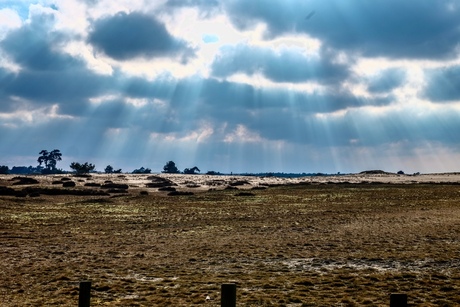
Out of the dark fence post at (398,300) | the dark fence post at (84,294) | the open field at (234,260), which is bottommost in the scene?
the open field at (234,260)

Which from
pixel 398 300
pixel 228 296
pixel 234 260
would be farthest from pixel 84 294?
pixel 234 260

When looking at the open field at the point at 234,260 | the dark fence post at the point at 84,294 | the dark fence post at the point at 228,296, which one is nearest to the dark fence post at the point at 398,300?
the dark fence post at the point at 228,296

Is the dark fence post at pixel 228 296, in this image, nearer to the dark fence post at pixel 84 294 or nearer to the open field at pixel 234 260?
the dark fence post at pixel 84 294

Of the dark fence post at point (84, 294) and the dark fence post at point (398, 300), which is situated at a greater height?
the dark fence post at point (398, 300)

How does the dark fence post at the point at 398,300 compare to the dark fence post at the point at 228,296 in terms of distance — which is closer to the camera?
the dark fence post at the point at 398,300

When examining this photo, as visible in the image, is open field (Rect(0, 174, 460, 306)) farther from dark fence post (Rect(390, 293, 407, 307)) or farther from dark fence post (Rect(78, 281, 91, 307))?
dark fence post (Rect(390, 293, 407, 307))

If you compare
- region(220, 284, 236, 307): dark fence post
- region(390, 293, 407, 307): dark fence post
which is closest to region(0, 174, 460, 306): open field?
region(220, 284, 236, 307): dark fence post

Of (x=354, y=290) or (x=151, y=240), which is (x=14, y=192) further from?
(x=354, y=290)

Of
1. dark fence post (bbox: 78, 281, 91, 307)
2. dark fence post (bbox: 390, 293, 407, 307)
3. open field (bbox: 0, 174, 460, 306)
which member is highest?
dark fence post (bbox: 390, 293, 407, 307)

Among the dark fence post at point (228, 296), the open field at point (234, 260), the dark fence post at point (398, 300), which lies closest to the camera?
the dark fence post at point (398, 300)

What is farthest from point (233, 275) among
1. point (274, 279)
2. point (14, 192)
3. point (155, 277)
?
point (14, 192)

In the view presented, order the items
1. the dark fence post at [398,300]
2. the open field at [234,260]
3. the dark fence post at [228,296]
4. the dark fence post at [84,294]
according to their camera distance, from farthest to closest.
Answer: the open field at [234,260] < the dark fence post at [84,294] < the dark fence post at [228,296] < the dark fence post at [398,300]

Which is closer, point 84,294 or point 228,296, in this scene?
point 228,296

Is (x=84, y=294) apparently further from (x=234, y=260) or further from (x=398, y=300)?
(x=234, y=260)
